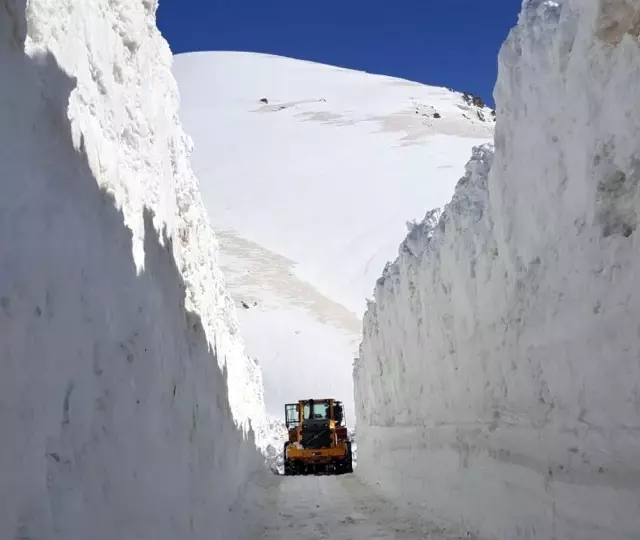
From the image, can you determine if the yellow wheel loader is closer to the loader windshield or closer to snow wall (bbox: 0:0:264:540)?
the loader windshield

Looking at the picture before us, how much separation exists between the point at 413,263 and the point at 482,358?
3.51 metres

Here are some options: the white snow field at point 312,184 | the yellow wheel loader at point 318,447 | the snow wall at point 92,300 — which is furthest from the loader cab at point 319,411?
the snow wall at point 92,300

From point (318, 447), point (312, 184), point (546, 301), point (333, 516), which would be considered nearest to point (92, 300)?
point (546, 301)

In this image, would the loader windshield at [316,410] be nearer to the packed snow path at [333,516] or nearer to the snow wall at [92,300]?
the packed snow path at [333,516]

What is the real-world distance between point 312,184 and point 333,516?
51978mm

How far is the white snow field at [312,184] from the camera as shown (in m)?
33.0

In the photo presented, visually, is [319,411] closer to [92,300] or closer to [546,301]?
[546,301]

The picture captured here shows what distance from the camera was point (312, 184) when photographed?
60.8 metres

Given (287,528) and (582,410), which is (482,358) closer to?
(582,410)

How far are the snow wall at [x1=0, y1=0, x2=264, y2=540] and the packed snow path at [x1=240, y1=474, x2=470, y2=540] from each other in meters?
2.14

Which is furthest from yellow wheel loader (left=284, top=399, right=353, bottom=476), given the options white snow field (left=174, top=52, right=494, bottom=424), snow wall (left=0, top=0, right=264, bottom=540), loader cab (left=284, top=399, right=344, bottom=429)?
snow wall (left=0, top=0, right=264, bottom=540)

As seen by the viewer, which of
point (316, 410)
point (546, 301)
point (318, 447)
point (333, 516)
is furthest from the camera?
point (316, 410)

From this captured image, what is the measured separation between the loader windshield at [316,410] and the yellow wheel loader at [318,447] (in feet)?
0.27

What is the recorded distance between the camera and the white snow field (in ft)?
108
